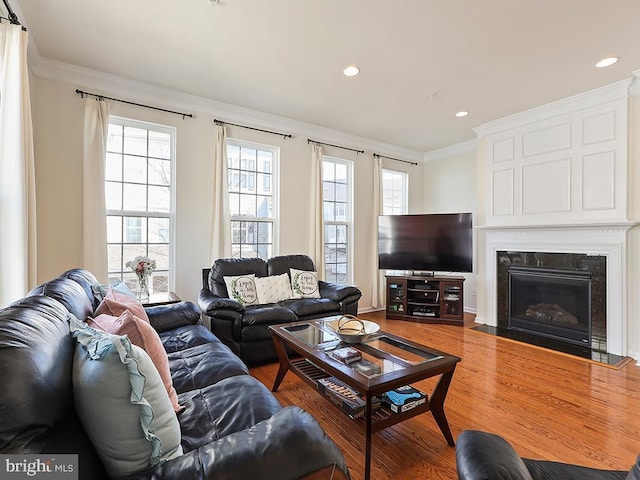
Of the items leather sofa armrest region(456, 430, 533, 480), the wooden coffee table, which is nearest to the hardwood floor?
the wooden coffee table

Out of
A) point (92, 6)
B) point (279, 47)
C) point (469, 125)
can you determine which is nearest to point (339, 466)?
point (279, 47)

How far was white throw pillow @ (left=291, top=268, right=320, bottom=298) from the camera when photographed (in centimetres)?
389

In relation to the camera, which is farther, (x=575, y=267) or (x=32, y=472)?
(x=575, y=267)

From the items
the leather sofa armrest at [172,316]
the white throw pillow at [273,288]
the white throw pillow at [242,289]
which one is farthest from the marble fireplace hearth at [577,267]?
the leather sofa armrest at [172,316]

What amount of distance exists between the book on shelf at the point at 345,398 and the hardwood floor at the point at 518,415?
26 cm

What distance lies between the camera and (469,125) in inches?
176

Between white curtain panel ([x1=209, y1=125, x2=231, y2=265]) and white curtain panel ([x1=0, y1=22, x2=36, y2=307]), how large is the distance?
1.83m

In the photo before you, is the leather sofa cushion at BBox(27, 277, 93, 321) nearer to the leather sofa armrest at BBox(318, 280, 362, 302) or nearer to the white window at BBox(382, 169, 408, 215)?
the leather sofa armrest at BBox(318, 280, 362, 302)

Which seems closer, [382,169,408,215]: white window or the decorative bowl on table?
the decorative bowl on table

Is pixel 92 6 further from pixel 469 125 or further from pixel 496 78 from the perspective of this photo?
pixel 469 125

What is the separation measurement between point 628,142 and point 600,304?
1.73m

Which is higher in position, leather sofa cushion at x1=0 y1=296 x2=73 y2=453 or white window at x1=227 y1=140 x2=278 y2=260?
white window at x1=227 y1=140 x2=278 y2=260

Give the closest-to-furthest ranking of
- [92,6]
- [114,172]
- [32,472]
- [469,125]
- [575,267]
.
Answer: [32,472]
[92,6]
[114,172]
[575,267]
[469,125]

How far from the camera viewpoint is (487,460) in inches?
36.9
